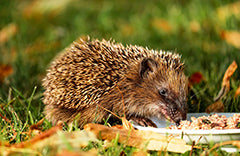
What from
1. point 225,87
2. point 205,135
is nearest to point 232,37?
point 225,87

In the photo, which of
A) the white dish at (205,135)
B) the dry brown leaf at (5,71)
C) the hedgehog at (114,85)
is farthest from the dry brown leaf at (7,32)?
the white dish at (205,135)

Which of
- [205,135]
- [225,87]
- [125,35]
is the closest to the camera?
[205,135]

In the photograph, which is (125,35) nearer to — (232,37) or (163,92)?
(232,37)

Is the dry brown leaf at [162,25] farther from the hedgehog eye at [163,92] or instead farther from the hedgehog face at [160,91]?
the hedgehog eye at [163,92]

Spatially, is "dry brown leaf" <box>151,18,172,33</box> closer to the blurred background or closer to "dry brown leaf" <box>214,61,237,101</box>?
the blurred background

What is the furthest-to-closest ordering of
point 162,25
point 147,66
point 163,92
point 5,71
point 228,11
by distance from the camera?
point 162,25
point 228,11
point 5,71
point 147,66
point 163,92

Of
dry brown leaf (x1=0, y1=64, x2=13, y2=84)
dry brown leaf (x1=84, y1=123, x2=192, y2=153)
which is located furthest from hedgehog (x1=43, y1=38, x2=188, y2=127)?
dry brown leaf (x1=0, y1=64, x2=13, y2=84)
